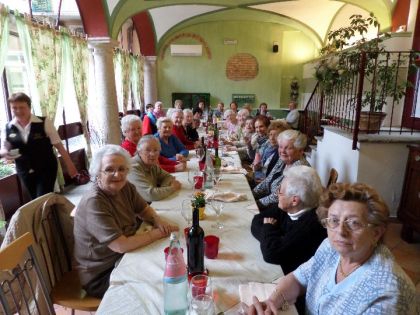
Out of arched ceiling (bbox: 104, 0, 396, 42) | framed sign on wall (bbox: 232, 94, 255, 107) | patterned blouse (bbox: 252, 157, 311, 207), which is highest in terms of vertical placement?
arched ceiling (bbox: 104, 0, 396, 42)

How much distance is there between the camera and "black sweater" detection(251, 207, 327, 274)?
1.44 metres

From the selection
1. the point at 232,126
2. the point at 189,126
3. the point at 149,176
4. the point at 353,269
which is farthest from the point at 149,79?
the point at 353,269

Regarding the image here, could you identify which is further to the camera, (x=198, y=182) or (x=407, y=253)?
(x=407, y=253)

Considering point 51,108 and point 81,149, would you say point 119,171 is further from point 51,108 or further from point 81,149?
point 81,149

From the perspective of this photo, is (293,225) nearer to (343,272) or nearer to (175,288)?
(343,272)

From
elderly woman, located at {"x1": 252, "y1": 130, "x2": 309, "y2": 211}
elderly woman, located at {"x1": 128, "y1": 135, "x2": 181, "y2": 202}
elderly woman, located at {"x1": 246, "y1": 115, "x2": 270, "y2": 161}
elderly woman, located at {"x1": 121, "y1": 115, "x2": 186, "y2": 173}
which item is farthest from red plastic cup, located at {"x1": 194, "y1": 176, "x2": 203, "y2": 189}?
elderly woman, located at {"x1": 246, "y1": 115, "x2": 270, "y2": 161}

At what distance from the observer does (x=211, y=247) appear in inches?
56.8

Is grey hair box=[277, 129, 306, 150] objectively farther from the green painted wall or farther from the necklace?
the green painted wall

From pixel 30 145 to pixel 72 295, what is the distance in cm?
179

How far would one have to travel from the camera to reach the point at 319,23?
9.28 m

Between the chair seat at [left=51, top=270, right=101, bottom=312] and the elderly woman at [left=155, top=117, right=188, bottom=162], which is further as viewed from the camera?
the elderly woman at [left=155, top=117, right=188, bottom=162]

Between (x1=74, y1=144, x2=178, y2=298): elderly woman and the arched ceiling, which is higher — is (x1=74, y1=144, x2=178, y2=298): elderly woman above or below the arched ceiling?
below

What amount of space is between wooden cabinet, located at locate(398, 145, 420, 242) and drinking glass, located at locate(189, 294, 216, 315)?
2.80 meters

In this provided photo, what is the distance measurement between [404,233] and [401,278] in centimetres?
271
